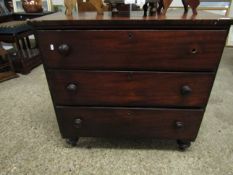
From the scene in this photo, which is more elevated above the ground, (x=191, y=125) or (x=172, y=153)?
(x=191, y=125)

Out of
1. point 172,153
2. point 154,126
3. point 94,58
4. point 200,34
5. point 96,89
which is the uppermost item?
point 200,34

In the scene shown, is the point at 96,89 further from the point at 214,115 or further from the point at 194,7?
the point at 214,115

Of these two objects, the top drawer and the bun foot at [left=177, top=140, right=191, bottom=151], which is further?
the bun foot at [left=177, top=140, right=191, bottom=151]

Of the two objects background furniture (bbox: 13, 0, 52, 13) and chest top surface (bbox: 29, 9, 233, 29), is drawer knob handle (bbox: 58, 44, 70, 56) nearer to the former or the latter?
chest top surface (bbox: 29, 9, 233, 29)

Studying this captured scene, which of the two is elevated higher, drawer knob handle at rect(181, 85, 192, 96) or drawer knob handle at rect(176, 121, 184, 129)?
drawer knob handle at rect(181, 85, 192, 96)

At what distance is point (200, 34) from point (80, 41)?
0.52 metres

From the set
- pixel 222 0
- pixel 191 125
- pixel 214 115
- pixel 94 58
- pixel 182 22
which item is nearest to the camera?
pixel 182 22

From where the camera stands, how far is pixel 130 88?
94 centimetres

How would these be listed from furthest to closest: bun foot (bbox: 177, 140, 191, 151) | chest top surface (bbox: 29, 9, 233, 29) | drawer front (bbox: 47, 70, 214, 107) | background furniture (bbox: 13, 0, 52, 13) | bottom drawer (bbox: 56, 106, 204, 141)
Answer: background furniture (bbox: 13, 0, 52, 13) < bun foot (bbox: 177, 140, 191, 151) < bottom drawer (bbox: 56, 106, 204, 141) < drawer front (bbox: 47, 70, 214, 107) < chest top surface (bbox: 29, 9, 233, 29)

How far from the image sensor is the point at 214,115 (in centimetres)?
147

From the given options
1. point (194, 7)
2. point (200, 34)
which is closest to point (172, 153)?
point (200, 34)

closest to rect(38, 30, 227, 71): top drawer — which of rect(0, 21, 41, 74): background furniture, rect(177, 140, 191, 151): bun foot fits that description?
rect(177, 140, 191, 151): bun foot

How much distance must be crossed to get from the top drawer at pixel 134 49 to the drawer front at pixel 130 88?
0.14 ft

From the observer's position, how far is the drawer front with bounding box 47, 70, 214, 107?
90 centimetres
